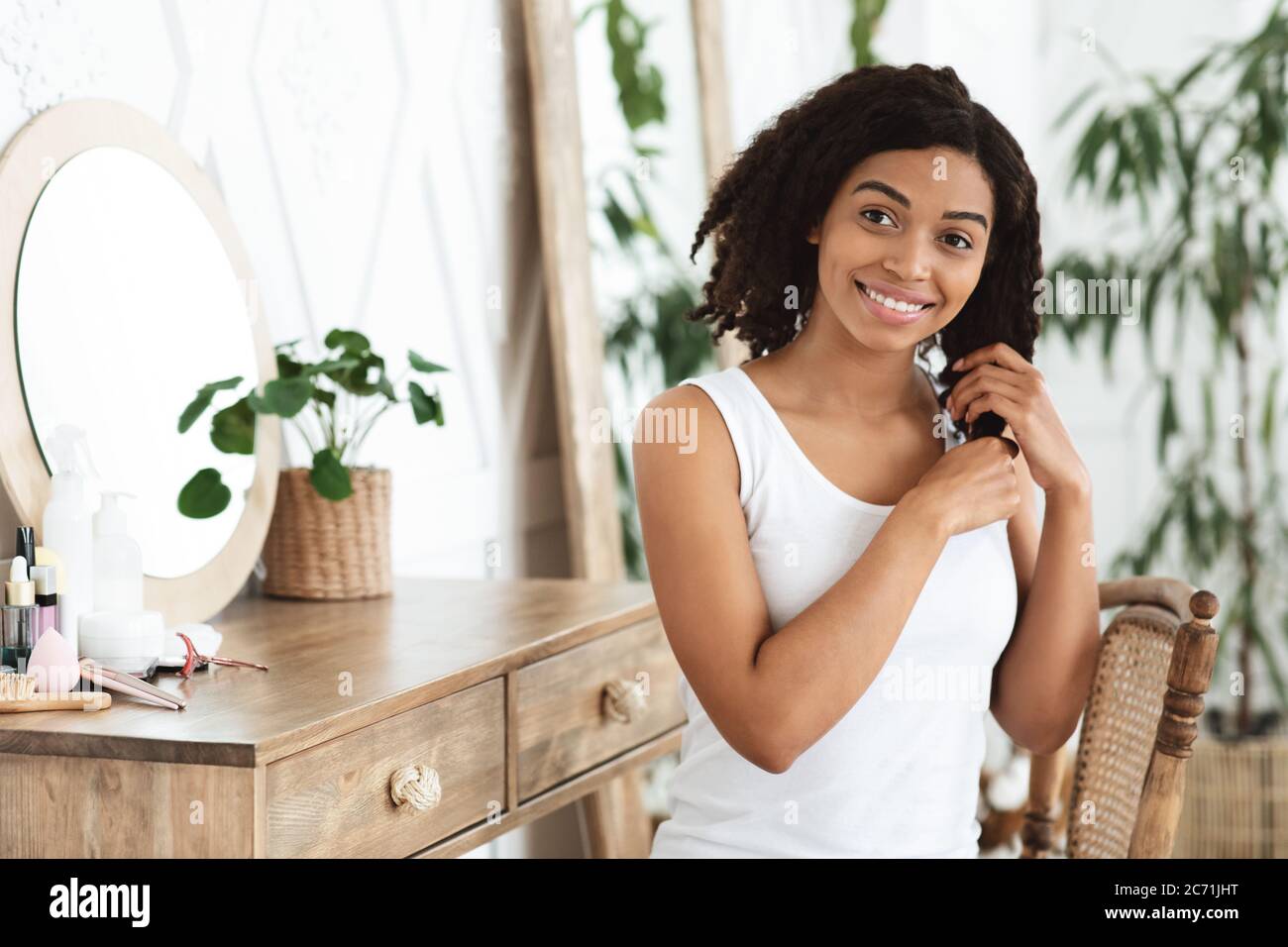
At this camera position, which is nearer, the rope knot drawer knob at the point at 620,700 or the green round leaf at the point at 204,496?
the green round leaf at the point at 204,496

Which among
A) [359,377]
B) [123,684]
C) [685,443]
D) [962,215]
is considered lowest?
[123,684]

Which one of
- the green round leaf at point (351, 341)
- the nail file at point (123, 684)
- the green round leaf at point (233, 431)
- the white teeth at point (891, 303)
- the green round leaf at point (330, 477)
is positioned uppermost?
the green round leaf at point (351, 341)

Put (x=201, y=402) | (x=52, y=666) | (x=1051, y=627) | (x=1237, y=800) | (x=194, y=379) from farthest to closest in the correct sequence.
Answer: (x=1237, y=800), (x=194, y=379), (x=201, y=402), (x=1051, y=627), (x=52, y=666)

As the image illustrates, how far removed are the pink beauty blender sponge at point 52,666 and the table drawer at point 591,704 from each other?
49cm

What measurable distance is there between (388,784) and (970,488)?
641 mm

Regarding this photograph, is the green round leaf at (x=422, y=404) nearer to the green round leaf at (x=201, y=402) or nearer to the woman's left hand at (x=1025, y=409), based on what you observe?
the green round leaf at (x=201, y=402)

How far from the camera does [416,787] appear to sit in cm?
142

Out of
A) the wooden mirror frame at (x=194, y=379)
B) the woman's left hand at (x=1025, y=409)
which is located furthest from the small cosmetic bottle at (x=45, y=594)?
the woman's left hand at (x=1025, y=409)

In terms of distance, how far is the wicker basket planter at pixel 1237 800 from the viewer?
3.38m

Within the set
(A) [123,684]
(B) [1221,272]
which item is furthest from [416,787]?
(B) [1221,272]

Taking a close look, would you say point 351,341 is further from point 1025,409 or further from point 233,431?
point 1025,409

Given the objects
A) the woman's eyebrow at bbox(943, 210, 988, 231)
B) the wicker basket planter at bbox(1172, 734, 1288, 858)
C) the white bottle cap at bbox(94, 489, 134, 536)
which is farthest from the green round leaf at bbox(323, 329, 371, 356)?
the wicker basket planter at bbox(1172, 734, 1288, 858)
